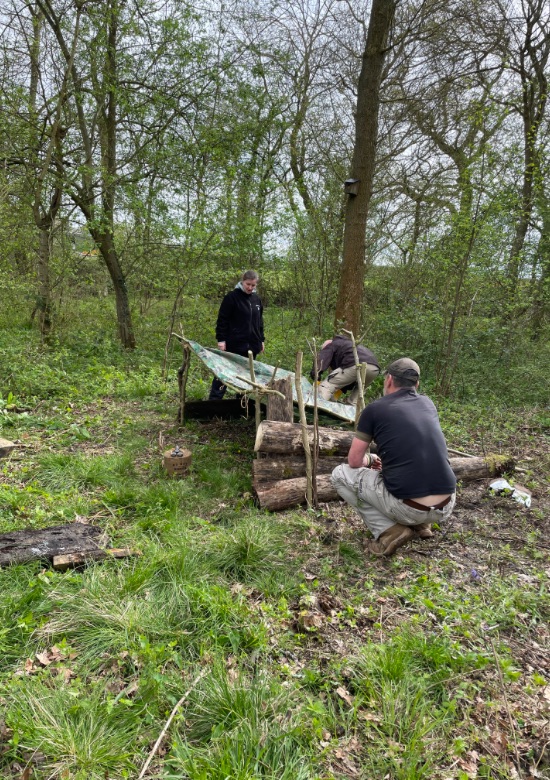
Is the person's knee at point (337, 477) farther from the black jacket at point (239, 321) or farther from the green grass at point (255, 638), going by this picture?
the black jacket at point (239, 321)

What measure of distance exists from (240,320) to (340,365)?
59.0 inches

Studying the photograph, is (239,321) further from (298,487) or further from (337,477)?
(337,477)

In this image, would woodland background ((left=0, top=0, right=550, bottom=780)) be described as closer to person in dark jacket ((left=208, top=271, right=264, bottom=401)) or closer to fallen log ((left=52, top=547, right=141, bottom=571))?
fallen log ((left=52, top=547, right=141, bottom=571))

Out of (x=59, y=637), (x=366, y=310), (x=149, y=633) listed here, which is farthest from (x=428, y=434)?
(x=366, y=310)

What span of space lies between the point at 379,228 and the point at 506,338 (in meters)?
3.93

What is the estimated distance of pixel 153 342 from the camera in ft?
34.2

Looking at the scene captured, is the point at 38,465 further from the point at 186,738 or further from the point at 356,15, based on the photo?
the point at 356,15

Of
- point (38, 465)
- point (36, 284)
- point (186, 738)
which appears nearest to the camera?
point (186, 738)

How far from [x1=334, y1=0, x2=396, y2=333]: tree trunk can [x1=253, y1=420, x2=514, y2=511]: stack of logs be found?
3.27 meters

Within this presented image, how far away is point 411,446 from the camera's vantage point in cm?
304

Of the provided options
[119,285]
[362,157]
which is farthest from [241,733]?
[119,285]

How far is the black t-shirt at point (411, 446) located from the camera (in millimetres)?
3037

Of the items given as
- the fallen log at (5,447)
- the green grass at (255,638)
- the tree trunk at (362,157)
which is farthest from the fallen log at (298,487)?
the tree trunk at (362,157)

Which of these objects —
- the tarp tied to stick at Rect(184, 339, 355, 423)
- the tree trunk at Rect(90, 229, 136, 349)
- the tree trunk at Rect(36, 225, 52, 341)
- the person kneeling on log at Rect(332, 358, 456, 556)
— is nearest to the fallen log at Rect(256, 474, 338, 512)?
the person kneeling on log at Rect(332, 358, 456, 556)
